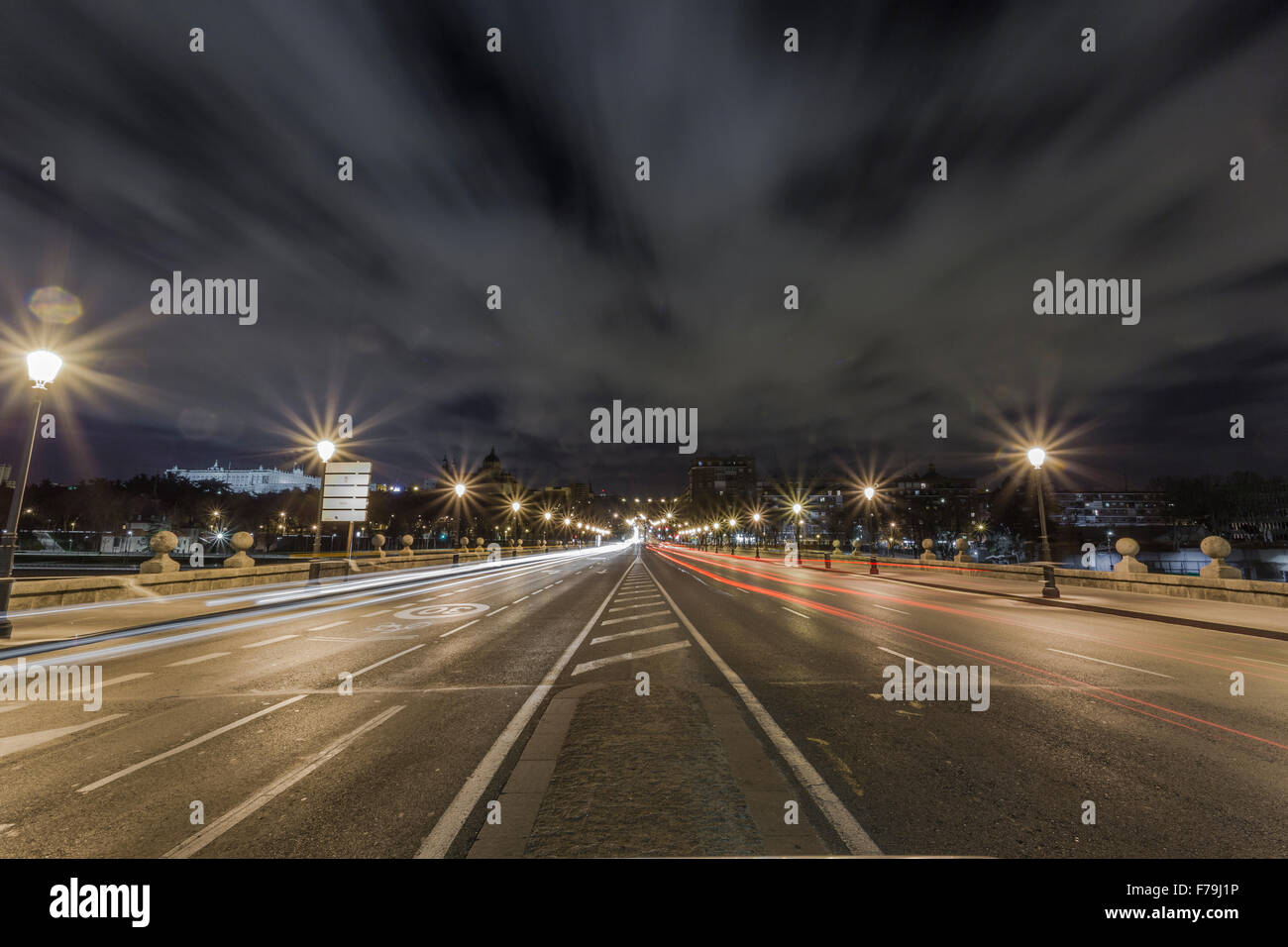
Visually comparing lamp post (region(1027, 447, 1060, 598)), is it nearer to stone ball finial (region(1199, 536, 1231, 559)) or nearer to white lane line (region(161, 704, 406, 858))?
stone ball finial (region(1199, 536, 1231, 559))

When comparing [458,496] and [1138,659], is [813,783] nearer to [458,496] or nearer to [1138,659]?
[1138,659]

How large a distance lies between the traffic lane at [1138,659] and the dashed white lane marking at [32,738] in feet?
41.9

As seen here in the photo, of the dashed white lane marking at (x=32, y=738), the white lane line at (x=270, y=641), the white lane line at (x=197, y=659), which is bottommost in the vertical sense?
the white lane line at (x=270, y=641)

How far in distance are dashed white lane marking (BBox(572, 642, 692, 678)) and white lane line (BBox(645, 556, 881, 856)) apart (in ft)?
7.61

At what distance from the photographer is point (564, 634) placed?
1172cm

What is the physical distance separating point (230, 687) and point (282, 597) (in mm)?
13105

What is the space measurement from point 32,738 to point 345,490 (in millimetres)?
22635

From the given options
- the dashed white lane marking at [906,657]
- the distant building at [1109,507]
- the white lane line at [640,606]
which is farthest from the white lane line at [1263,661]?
the distant building at [1109,507]

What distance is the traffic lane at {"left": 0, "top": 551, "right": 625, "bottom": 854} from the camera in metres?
3.81

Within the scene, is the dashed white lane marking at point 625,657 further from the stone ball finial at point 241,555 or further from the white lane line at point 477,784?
the stone ball finial at point 241,555

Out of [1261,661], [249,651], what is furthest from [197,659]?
[1261,661]

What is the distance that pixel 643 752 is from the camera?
16.0ft

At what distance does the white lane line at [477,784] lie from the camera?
320cm
